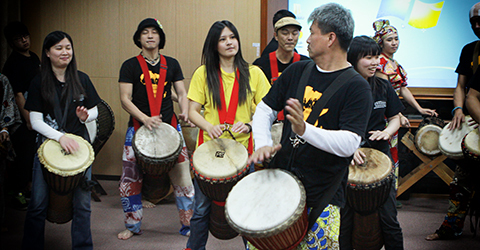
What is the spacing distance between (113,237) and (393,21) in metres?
3.59

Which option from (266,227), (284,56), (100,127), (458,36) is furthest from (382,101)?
(100,127)

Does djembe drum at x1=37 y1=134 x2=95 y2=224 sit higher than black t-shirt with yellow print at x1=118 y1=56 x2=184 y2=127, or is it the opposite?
black t-shirt with yellow print at x1=118 y1=56 x2=184 y2=127

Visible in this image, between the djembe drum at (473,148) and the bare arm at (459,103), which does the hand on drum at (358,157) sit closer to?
the djembe drum at (473,148)

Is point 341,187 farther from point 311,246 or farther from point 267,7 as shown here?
point 267,7

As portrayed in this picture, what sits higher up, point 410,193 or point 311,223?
point 311,223

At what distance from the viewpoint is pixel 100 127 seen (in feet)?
13.5

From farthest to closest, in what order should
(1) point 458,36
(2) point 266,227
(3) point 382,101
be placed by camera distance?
(1) point 458,36 < (3) point 382,101 < (2) point 266,227

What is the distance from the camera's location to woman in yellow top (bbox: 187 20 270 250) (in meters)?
2.41

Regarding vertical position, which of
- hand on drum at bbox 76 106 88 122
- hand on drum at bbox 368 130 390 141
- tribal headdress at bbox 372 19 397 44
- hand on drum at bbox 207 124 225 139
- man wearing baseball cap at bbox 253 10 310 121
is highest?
tribal headdress at bbox 372 19 397 44

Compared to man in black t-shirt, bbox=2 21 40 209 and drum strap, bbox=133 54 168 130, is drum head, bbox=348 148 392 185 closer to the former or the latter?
drum strap, bbox=133 54 168 130

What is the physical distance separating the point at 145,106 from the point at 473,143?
2284mm

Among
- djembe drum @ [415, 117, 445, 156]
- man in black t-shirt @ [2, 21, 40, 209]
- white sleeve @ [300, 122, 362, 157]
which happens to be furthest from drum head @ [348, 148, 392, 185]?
man in black t-shirt @ [2, 21, 40, 209]

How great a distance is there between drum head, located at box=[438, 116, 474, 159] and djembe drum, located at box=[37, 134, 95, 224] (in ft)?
8.61

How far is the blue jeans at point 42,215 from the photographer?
94.7 inches
